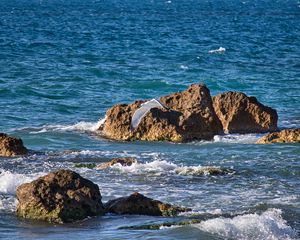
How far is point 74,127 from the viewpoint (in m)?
21.2

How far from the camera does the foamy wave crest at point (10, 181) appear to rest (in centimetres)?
1425

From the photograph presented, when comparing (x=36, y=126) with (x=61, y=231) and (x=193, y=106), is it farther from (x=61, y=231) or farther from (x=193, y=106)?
(x=61, y=231)

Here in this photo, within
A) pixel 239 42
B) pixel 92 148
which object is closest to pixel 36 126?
pixel 92 148

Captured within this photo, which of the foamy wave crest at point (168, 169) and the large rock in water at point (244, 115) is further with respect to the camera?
the large rock in water at point (244, 115)

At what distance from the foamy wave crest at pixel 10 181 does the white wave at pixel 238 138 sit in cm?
532

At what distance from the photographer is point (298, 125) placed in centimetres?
2192

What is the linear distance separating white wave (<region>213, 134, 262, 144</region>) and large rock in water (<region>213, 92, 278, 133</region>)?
0.41 m

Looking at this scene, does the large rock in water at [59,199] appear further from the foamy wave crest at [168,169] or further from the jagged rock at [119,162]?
the jagged rock at [119,162]

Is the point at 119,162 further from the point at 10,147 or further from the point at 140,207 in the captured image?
the point at 140,207

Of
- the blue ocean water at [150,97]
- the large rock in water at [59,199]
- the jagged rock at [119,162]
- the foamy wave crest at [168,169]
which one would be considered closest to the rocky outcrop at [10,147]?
the blue ocean water at [150,97]

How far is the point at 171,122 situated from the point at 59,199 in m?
7.14

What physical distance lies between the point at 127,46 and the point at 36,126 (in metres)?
21.7

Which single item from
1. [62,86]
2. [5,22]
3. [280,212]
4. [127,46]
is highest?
[5,22]

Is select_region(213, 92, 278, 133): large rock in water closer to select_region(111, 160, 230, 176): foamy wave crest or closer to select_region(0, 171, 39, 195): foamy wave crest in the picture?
select_region(111, 160, 230, 176): foamy wave crest
